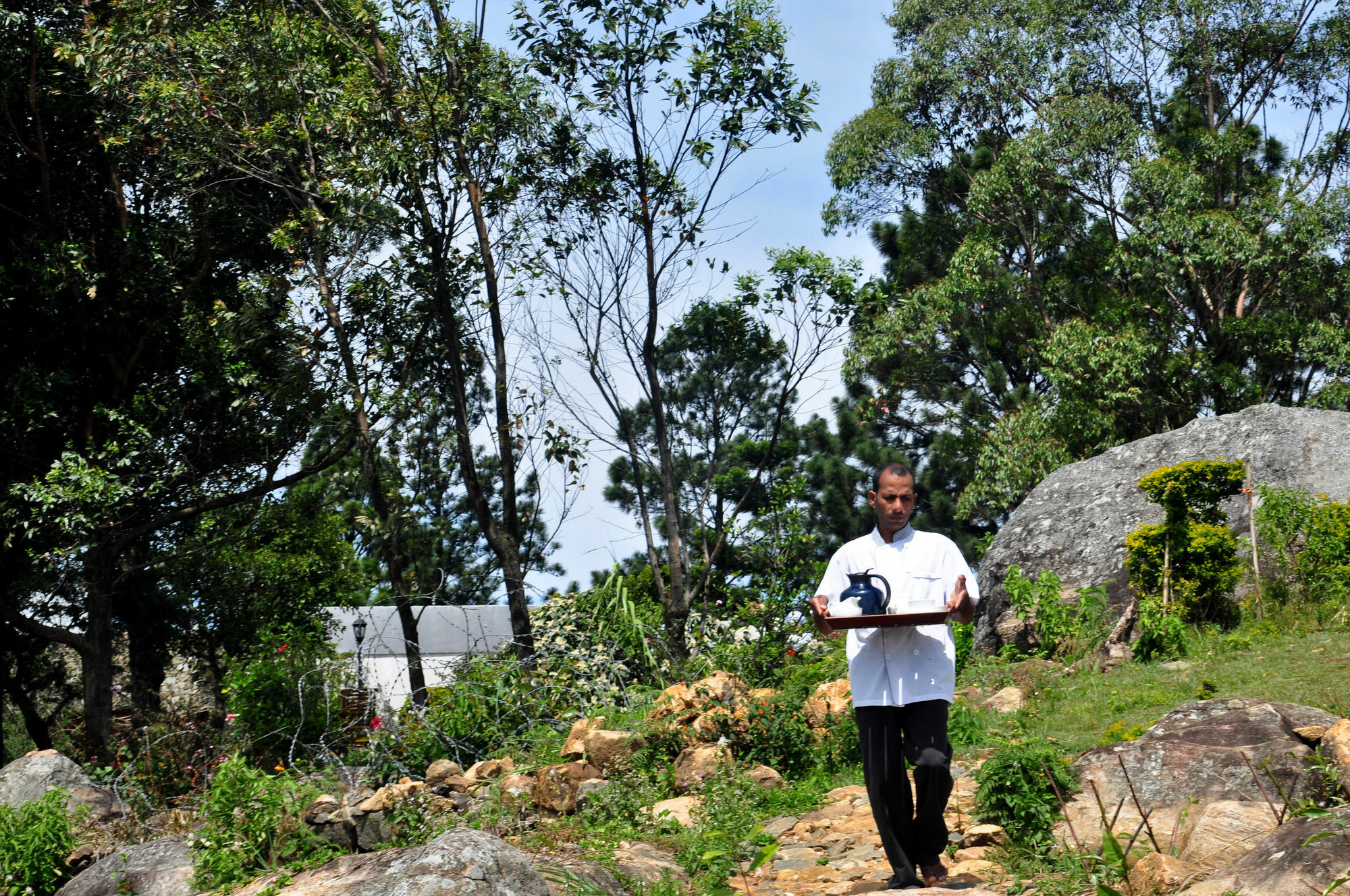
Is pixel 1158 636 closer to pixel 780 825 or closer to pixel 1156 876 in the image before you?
pixel 780 825

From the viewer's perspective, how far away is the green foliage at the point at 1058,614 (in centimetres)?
938

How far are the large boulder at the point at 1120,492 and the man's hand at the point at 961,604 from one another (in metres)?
6.28

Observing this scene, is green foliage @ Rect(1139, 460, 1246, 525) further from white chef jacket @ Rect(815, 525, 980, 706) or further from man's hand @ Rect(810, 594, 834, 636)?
man's hand @ Rect(810, 594, 834, 636)

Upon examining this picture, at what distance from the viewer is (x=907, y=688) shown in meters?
4.13

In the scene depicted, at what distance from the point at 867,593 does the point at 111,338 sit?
1112 centimetres

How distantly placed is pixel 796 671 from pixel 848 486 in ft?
44.5

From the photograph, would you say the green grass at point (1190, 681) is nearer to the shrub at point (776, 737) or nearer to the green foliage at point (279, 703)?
the shrub at point (776, 737)

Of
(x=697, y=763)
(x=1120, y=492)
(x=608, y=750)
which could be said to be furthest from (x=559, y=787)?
(x=1120, y=492)

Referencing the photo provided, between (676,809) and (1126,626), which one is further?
(1126,626)

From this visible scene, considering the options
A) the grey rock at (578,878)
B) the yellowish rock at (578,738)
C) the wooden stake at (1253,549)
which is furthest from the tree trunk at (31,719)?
the wooden stake at (1253,549)

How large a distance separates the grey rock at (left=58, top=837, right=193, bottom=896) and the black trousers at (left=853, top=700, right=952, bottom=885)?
357cm

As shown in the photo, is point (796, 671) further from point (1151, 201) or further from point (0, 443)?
point (1151, 201)

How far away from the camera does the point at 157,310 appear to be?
42.6ft

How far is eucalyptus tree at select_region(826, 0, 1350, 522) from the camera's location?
17.3 meters
